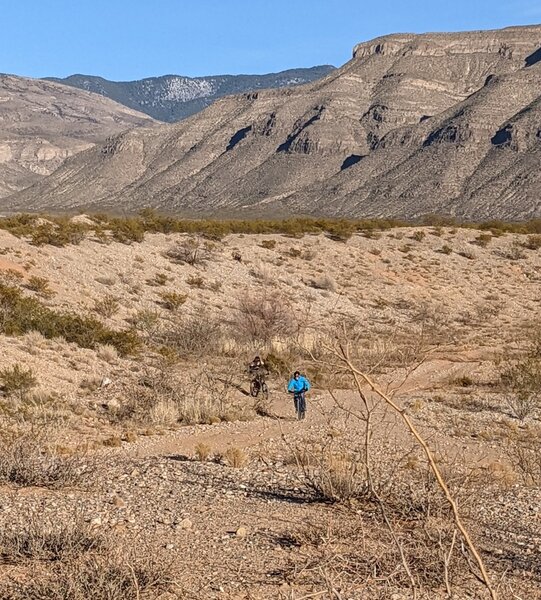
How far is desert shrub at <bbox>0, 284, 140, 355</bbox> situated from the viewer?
20.1 m

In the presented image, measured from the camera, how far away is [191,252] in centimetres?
3425

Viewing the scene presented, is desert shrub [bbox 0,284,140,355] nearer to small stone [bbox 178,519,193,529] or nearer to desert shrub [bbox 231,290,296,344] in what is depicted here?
desert shrub [bbox 231,290,296,344]

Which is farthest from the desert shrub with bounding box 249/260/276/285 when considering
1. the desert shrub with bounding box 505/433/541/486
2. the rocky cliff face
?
the rocky cliff face

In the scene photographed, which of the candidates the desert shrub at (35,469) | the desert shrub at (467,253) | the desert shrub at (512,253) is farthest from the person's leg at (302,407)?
the desert shrub at (512,253)

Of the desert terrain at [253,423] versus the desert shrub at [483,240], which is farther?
the desert shrub at [483,240]

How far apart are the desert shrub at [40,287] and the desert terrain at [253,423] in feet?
0.26

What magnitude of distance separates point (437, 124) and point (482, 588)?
142500mm

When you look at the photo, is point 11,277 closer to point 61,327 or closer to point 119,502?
point 61,327

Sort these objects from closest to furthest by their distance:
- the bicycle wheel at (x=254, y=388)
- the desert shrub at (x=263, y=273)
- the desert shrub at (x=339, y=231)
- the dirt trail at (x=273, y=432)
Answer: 1. the dirt trail at (x=273, y=432)
2. the bicycle wheel at (x=254, y=388)
3. the desert shrub at (x=263, y=273)
4. the desert shrub at (x=339, y=231)

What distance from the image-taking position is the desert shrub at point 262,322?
79.4 ft

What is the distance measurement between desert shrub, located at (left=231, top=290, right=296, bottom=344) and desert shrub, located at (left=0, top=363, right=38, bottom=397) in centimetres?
864

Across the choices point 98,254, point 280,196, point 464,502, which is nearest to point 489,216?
point 280,196

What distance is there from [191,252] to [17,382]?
19.0 meters

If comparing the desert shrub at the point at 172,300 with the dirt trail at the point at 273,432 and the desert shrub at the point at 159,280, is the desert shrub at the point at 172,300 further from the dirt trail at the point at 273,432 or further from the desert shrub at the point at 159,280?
the dirt trail at the point at 273,432
